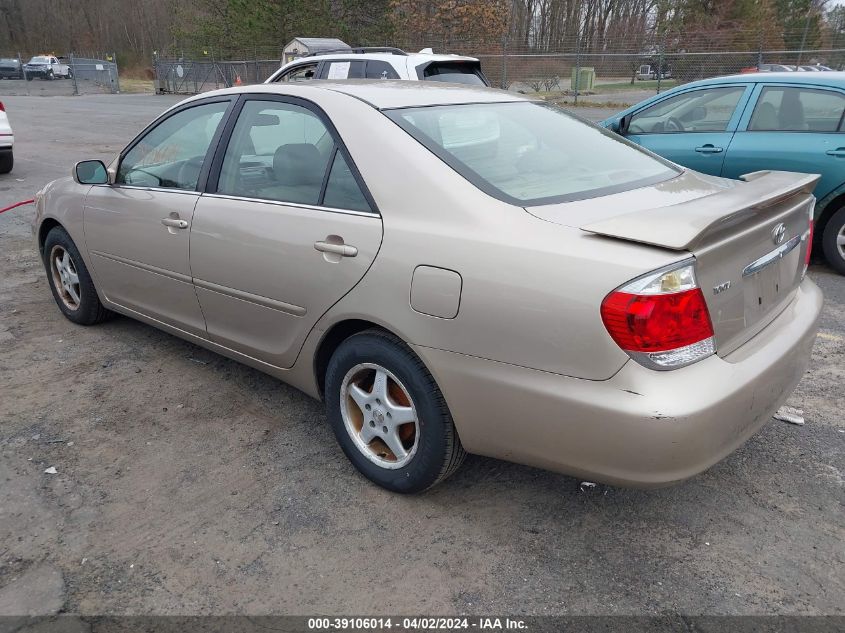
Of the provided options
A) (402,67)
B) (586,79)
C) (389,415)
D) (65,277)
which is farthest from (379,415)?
(586,79)

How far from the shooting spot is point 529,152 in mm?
3021

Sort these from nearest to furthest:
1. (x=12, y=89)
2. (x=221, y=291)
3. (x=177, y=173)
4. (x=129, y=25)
→ (x=221, y=291), (x=177, y=173), (x=12, y=89), (x=129, y=25)

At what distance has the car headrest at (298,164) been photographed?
10.0 feet

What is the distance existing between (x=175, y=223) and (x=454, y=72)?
19.1 feet

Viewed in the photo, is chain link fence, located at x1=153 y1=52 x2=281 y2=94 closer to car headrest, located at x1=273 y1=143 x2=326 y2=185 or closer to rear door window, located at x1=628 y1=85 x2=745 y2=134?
rear door window, located at x1=628 y1=85 x2=745 y2=134

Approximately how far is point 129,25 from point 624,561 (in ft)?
228

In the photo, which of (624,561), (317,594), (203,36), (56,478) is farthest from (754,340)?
(203,36)

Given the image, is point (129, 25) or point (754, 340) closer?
point (754, 340)

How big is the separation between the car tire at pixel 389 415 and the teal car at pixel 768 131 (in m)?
4.55

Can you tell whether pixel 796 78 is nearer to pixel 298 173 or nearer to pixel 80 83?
pixel 298 173

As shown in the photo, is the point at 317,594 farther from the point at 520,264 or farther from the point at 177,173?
the point at 177,173

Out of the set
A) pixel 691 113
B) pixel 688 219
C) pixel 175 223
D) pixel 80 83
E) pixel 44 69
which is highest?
pixel 688 219

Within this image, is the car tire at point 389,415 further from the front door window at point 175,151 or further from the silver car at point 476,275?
the front door window at point 175,151

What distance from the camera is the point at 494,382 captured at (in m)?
2.39
